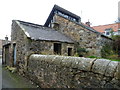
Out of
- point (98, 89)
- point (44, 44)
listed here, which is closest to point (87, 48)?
point (44, 44)

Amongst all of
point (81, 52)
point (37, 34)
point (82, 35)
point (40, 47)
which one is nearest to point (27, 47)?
point (40, 47)

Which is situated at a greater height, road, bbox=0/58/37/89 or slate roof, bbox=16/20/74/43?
slate roof, bbox=16/20/74/43

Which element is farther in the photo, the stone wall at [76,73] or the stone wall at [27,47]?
the stone wall at [27,47]

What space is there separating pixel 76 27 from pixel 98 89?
28.3 feet

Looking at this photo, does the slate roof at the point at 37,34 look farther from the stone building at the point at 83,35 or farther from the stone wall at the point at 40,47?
the stone building at the point at 83,35

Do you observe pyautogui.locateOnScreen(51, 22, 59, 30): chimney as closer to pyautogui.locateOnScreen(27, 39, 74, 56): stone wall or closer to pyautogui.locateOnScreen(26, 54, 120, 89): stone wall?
pyautogui.locateOnScreen(27, 39, 74, 56): stone wall

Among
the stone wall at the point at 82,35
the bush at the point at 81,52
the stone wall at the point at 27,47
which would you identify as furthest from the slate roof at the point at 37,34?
the bush at the point at 81,52

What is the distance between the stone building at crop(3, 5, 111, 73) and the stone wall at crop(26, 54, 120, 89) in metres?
2.28

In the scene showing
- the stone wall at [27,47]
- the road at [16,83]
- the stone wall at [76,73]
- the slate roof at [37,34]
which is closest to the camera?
the stone wall at [76,73]

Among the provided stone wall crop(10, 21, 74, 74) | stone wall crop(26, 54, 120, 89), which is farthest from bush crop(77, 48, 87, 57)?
stone wall crop(26, 54, 120, 89)

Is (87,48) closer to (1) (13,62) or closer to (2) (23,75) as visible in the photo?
(2) (23,75)

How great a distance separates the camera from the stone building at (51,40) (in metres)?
Answer: 7.41

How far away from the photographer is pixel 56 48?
9.80 meters

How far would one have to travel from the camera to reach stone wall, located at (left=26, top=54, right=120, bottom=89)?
7.85 feet
